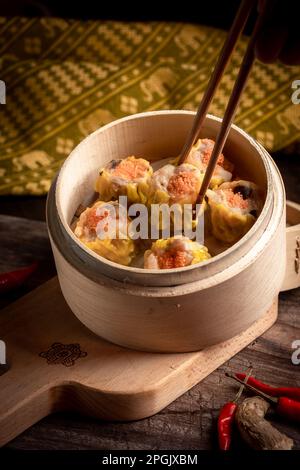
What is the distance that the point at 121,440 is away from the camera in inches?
112

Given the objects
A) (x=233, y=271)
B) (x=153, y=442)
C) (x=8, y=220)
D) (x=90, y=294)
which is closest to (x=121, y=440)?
(x=153, y=442)

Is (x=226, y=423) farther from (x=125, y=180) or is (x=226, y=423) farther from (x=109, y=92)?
(x=109, y=92)

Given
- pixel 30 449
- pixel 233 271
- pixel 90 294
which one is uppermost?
pixel 233 271

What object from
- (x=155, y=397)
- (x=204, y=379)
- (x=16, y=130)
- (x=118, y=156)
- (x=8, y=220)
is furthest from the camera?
(x=16, y=130)

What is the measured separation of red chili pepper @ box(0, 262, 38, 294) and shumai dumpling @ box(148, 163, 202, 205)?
29.4 inches

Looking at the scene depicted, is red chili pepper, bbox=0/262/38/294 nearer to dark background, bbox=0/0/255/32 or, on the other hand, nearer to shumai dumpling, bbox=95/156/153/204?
shumai dumpling, bbox=95/156/153/204

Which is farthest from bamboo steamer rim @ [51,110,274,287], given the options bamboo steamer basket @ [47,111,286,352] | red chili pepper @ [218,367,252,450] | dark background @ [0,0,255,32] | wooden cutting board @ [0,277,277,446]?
dark background @ [0,0,255,32]

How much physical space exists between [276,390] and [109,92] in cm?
199

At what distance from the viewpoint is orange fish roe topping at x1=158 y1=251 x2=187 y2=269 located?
2730 millimetres

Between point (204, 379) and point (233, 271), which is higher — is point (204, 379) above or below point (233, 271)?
below

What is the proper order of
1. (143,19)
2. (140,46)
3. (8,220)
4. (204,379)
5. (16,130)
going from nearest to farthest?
(204,379)
(8,220)
(16,130)
(140,46)
(143,19)
